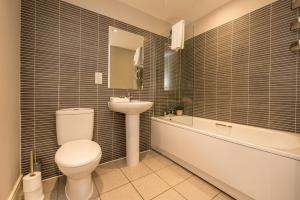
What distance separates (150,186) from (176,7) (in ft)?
8.25

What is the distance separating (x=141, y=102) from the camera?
69.0 inches

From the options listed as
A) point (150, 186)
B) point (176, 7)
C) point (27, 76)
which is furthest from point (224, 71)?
point (27, 76)

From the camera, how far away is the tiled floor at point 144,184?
1356 millimetres

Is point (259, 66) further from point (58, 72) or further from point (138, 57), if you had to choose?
point (58, 72)

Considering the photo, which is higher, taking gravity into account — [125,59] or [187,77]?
[125,59]

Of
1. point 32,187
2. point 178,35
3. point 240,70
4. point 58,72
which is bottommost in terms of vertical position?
point 32,187

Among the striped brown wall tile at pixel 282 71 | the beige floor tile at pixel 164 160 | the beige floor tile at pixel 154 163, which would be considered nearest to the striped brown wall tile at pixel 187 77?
the beige floor tile at pixel 164 160

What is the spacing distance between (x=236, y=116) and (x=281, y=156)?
103 cm

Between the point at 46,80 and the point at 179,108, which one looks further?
the point at 179,108

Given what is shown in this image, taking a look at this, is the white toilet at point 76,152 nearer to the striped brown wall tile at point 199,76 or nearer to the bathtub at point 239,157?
the bathtub at point 239,157

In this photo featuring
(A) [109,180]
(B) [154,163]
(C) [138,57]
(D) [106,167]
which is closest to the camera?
(A) [109,180]

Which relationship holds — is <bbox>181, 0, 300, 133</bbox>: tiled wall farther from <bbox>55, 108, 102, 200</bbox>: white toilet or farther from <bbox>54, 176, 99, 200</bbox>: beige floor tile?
<bbox>54, 176, 99, 200</bbox>: beige floor tile

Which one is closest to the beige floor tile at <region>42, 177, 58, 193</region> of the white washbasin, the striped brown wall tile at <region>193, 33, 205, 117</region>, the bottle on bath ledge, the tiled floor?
the tiled floor

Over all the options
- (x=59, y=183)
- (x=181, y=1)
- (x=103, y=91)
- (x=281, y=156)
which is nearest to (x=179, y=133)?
(x=281, y=156)
